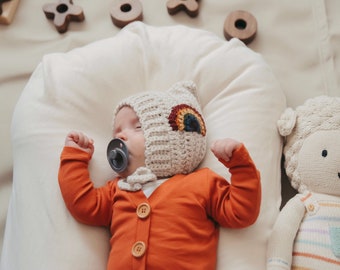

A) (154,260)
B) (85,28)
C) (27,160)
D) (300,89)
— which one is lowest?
(154,260)

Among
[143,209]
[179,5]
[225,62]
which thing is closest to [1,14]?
[179,5]

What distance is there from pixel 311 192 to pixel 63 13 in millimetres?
878

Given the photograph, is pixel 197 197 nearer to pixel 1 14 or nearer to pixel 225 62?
pixel 225 62

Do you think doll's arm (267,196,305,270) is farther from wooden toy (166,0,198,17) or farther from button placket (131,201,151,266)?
wooden toy (166,0,198,17)

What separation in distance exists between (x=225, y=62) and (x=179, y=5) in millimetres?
352

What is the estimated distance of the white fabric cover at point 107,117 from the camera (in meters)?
0.85

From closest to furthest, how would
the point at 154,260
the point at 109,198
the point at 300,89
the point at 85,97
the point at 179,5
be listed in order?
the point at 154,260
the point at 109,198
the point at 85,97
the point at 300,89
the point at 179,5

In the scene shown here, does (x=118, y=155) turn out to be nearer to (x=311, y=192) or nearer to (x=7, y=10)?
(x=311, y=192)

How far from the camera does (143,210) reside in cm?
82

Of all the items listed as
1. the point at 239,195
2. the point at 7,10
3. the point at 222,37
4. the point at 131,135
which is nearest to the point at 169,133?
the point at 131,135

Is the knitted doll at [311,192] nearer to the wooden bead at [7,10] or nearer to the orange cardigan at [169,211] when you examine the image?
the orange cardigan at [169,211]

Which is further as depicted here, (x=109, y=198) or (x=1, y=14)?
(x=1, y=14)

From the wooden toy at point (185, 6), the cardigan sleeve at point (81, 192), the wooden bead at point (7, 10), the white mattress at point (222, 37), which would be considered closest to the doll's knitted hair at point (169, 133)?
the cardigan sleeve at point (81, 192)

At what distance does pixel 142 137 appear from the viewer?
2.87 feet
